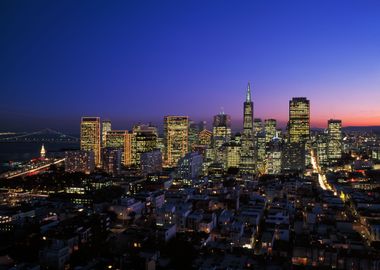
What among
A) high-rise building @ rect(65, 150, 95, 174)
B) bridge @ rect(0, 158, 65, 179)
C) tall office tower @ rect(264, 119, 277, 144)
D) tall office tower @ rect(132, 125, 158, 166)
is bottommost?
bridge @ rect(0, 158, 65, 179)

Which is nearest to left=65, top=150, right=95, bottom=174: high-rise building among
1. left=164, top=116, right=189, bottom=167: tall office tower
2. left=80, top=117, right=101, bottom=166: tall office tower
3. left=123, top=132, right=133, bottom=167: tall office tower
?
left=123, top=132, right=133, bottom=167: tall office tower

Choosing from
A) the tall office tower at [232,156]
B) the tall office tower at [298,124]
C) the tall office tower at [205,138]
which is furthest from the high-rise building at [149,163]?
the tall office tower at [205,138]

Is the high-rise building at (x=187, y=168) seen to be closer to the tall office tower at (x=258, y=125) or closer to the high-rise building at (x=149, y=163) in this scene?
the high-rise building at (x=149, y=163)

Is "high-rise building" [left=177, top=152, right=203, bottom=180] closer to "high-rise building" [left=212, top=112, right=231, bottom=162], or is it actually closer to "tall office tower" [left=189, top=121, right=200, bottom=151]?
"high-rise building" [left=212, top=112, right=231, bottom=162]

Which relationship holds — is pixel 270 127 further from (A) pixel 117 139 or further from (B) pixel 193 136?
(A) pixel 117 139

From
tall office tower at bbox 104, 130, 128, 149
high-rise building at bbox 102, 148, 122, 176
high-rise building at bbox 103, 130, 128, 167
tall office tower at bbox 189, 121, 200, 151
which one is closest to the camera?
high-rise building at bbox 102, 148, 122, 176

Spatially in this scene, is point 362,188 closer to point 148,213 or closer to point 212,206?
point 212,206

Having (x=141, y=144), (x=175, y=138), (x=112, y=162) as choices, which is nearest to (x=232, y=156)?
(x=175, y=138)

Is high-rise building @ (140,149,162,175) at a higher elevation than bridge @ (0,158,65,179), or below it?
higher
